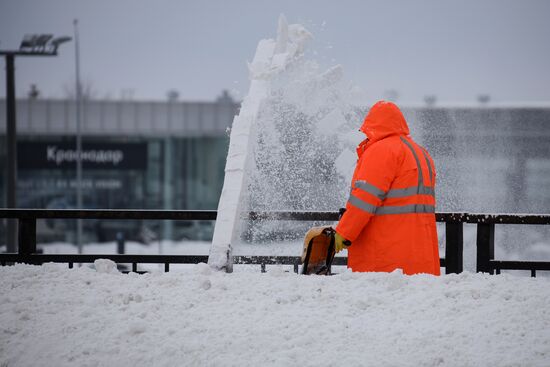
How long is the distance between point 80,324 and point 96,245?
28692 mm

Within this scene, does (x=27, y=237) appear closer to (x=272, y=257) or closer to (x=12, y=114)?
(x=272, y=257)

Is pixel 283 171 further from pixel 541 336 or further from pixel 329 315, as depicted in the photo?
pixel 541 336

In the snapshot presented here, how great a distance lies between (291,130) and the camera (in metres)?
6.84

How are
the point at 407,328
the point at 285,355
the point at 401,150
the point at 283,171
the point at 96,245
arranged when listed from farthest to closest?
the point at 96,245
the point at 283,171
the point at 401,150
the point at 407,328
the point at 285,355

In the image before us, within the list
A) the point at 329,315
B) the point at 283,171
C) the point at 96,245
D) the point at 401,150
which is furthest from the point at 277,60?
the point at 96,245

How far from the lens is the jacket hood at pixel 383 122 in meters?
4.66

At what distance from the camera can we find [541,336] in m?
3.28

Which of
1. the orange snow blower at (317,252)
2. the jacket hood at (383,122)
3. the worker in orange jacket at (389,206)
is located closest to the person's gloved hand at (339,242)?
the worker in orange jacket at (389,206)

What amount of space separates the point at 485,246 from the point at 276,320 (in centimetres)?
313

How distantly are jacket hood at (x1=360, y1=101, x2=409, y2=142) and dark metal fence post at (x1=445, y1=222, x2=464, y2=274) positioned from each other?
5.47 ft

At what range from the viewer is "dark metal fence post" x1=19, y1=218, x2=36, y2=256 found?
Answer: 247 inches

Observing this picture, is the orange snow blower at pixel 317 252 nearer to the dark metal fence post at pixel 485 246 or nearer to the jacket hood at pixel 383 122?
the jacket hood at pixel 383 122

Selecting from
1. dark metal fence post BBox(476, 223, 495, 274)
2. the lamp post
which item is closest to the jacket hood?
dark metal fence post BBox(476, 223, 495, 274)

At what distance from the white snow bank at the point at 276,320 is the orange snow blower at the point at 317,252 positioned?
0.55 meters
